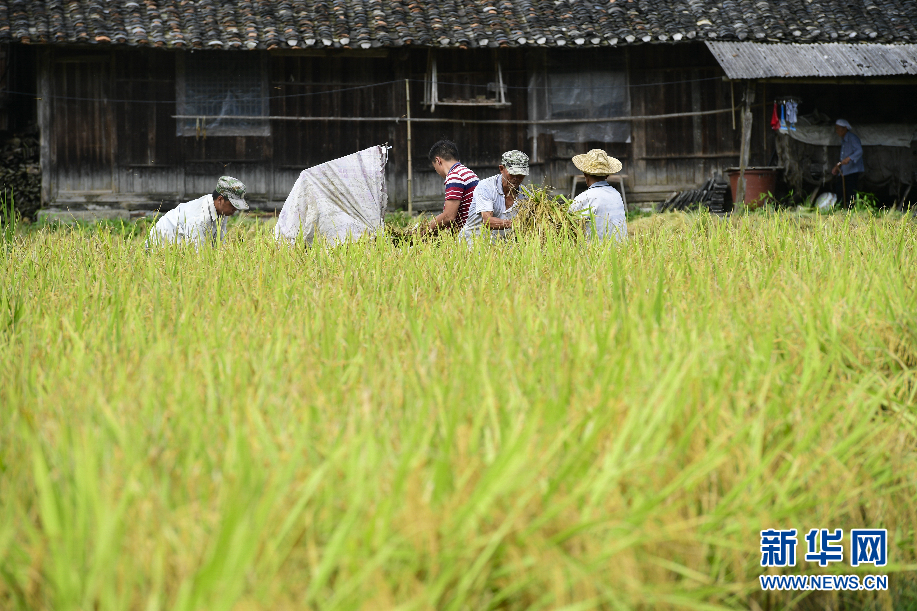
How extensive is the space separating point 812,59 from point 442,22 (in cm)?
482

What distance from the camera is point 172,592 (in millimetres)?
1301

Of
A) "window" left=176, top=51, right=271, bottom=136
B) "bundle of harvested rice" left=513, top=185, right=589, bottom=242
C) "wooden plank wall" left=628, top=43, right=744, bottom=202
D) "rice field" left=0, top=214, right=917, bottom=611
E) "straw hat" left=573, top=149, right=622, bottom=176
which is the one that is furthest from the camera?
"wooden plank wall" left=628, top=43, right=744, bottom=202

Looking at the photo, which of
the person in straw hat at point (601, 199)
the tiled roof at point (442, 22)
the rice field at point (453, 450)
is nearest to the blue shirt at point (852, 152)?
the tiled roof at point (442, 22)

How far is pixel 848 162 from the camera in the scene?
11.8m

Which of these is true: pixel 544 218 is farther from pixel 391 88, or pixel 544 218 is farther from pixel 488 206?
pixel 391 88

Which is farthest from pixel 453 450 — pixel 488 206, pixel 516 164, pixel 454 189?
pixel 454 189

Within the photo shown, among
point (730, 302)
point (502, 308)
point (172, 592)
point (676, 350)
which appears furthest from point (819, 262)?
point (172, 592)

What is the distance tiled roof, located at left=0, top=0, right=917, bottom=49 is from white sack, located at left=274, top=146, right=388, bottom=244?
608 cm

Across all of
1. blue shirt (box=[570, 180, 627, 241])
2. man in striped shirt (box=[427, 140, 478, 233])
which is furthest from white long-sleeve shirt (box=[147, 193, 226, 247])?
blue shirt (box=[570, 180, 627, 241])

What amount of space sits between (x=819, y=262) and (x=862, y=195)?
30.7 ft

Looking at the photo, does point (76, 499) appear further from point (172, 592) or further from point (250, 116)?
point (250, 116)

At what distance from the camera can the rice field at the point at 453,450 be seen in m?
1.30

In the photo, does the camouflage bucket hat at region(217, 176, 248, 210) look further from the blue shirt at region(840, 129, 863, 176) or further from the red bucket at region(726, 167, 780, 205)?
the blue shirt at region(840, 129, 863, 176)

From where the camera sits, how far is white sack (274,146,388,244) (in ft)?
18.4
